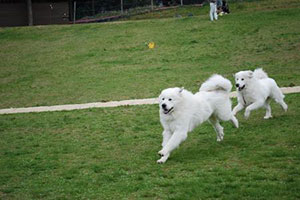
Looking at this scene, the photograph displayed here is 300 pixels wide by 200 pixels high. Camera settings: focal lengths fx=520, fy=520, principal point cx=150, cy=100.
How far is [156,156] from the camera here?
929cm

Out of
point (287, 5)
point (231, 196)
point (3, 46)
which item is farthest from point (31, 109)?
point (287, 5)

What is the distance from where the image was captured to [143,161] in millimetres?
8984

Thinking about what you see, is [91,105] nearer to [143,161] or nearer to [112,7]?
[143,161]

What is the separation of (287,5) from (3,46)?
61.7ft

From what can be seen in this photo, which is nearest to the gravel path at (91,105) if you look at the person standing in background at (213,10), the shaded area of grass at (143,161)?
the shaded area of grass at (143,161)

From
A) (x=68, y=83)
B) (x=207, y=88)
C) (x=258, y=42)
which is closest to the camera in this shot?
(x=207, y=88)

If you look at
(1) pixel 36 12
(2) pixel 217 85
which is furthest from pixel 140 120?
(1) pixel 36 12

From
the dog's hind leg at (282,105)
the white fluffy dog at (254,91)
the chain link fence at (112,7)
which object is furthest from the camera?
the chain link fence at (112,7)

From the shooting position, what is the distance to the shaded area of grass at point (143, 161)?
23.9 feet

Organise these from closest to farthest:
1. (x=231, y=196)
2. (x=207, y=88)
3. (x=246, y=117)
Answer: (x=231, y=196) < (x=207, y=88) < (x=246, y=117)

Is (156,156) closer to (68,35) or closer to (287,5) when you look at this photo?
(68,35)

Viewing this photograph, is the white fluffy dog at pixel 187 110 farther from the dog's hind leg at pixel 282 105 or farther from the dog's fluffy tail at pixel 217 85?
the dog's hind leg at pixel 282 105

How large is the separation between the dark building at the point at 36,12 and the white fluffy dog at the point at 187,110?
34156mm

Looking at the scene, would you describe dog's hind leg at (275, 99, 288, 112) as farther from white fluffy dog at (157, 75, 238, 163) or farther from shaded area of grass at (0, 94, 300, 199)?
white fluffy dog at (157, 75, 238, 163)
